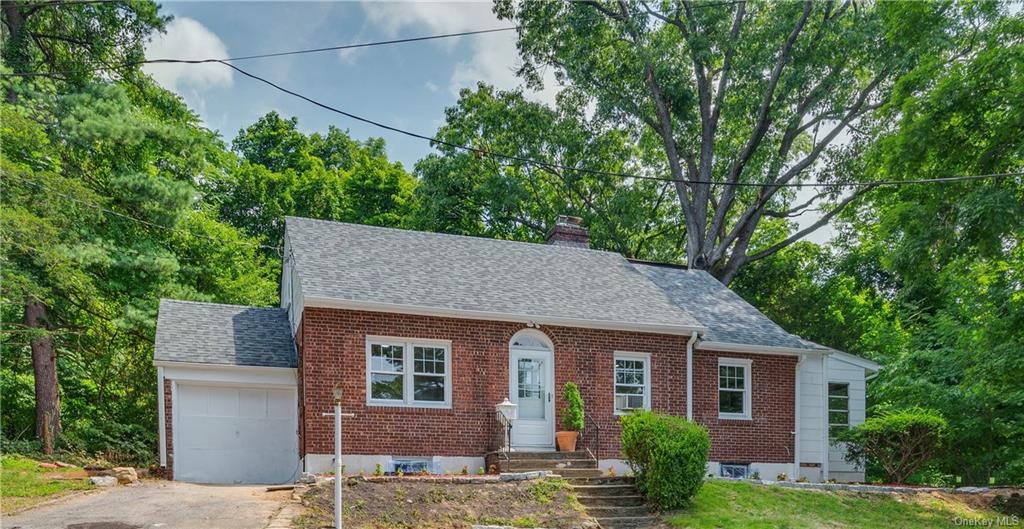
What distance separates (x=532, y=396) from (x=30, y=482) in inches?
361

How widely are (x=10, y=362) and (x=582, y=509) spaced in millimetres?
16287

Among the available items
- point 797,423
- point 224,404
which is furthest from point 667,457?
point 224,404

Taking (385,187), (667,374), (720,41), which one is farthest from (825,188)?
(385,187)

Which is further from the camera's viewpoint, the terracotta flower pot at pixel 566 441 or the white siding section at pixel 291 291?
the white siding section at pixel 291 291

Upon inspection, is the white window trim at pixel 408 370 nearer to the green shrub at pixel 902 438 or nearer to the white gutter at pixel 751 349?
the white gutter at pixel 751 349

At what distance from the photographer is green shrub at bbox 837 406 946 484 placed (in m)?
17.9

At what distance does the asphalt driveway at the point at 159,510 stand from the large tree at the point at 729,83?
19.6 m

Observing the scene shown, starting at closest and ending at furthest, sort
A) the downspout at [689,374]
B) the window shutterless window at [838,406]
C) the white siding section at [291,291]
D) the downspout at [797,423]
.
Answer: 1. the white siding section at [291,291]
2. the downspout at [689,374]
3. the downspout at [797,423]
4. the window shutterless window at [838,406]

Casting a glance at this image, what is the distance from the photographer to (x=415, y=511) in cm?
1213

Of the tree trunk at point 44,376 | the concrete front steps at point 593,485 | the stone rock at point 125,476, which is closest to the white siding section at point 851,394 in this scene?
the concrete front steps at point 593,485

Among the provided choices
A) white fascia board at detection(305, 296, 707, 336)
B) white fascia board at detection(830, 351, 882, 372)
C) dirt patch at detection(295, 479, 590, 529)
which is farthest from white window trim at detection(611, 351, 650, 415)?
white fascia board at detection(830, 351, 882, 372)

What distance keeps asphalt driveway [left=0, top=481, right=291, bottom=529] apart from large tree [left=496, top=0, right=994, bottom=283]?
19.6 m

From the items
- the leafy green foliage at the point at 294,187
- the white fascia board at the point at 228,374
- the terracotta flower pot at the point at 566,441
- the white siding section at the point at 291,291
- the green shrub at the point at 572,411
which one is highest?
the leafy green foliage at the point at 294,187

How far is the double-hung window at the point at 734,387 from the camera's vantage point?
18906 millimetres
